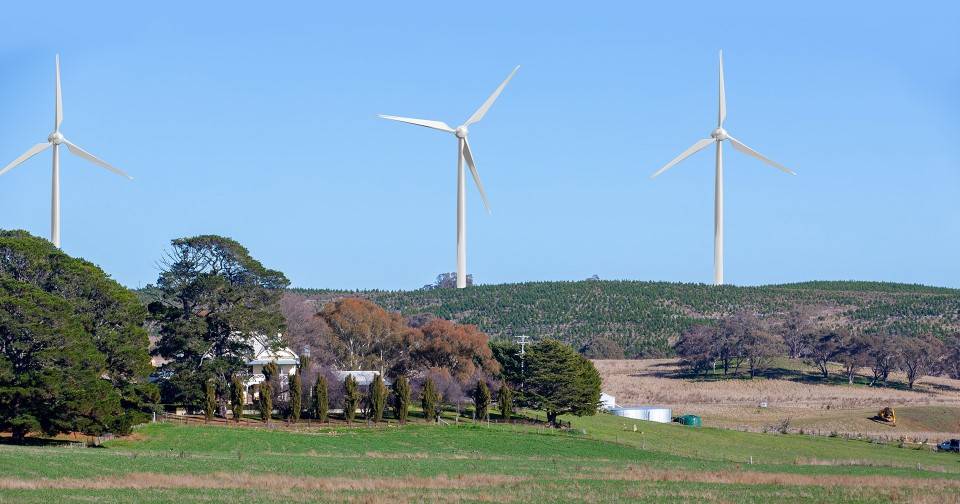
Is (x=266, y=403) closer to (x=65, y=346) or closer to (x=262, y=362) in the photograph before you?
(x=65, y=346)

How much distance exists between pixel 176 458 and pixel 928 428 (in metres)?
68.1

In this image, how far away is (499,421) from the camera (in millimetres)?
95812

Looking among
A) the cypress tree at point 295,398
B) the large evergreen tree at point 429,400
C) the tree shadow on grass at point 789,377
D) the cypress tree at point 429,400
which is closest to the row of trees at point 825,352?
the tree shadow on grass at point 789,377

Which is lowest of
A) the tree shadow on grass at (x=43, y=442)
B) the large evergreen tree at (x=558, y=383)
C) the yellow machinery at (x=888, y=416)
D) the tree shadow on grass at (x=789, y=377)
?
the yellow machinery at (x=888, y=416)

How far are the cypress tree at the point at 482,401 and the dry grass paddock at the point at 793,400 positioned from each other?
64.6ft

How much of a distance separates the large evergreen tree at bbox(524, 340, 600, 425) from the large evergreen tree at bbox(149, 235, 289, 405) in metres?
18.0

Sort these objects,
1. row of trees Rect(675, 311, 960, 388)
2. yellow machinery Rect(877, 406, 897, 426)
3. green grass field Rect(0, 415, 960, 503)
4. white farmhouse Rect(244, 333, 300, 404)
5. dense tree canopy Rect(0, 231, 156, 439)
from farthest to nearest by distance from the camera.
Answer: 1. row of trees Rect(675, 311, 960, 388)
2. yellow machinery Rect(877, 406, 897, 426)
3. white farmhouse Rect(244, 333, 300, 404)
4. dense tree canopy Rect(0, 231, 156, 439)
5. green grass field Rect(0, 415, 960, 503)

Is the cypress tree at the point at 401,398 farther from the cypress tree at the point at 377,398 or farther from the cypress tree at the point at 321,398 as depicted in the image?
the cypress tree at the point at 321,398

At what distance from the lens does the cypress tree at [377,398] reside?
9012 centimetres

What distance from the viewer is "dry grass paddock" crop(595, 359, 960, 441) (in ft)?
357

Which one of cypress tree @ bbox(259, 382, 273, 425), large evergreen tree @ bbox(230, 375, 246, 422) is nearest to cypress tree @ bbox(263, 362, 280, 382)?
cypress tree @ bbox(259, 382, 273, 425)

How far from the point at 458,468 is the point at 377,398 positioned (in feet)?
101

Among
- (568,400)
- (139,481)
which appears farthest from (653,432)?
(139,481)

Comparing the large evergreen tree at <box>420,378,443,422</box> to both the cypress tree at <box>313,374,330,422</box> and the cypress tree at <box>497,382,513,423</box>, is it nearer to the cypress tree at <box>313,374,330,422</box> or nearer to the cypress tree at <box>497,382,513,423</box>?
the cypress tree at <box>497,382,513,423</box>
